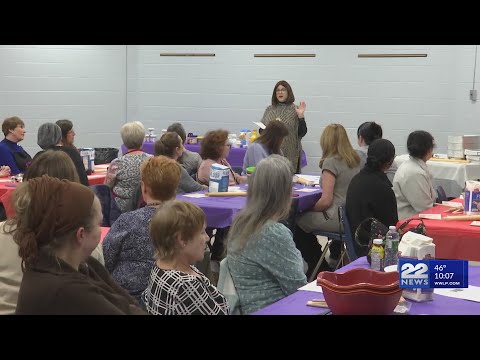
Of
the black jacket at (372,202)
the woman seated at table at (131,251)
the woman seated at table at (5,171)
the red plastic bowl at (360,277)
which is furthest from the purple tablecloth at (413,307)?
the woman seated at table at (5,171)

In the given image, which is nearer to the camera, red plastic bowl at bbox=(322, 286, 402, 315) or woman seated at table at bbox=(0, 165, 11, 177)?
red plastic bowl at bbox=(322, 286, 402, 315)

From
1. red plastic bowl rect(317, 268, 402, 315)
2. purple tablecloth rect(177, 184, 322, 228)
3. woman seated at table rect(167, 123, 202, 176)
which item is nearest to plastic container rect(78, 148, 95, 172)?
woman seated at table rect(167, 123, 202, 176)

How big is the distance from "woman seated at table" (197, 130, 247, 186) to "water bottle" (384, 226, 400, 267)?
2706 mm

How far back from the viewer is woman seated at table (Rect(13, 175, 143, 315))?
172 cm

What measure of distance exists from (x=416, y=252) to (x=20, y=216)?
4.74 feet

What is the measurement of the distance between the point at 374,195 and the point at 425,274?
2071mm

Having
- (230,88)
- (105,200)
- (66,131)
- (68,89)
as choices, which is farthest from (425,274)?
(68,89)

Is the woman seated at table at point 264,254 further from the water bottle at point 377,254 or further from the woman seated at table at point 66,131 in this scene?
the woman seated at table at point 66,131

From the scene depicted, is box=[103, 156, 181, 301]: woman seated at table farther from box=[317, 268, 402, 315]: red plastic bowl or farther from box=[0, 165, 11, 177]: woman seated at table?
box=[0, 165, 11, 177]: woman seated at table

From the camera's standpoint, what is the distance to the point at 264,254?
9.30ft

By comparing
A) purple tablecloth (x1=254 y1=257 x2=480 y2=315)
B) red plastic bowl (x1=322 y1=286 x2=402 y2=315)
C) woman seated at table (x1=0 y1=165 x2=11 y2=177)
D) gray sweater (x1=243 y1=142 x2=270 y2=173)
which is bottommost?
purple tablecloth (x1=254 y1=257 x2=480 y2=315)

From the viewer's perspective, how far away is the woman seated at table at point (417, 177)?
15.5ft

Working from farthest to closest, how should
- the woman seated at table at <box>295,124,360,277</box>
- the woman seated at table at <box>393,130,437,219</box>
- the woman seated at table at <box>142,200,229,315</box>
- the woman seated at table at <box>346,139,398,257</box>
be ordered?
the woman seated at table at <box>295,124,360,277</box>, the woman seated at table at <box>393,130,437,219</box>, the woman seated at table at <box>346,139,398,257</box>, the woman seated at table at <box>142,200,229,315</box>
